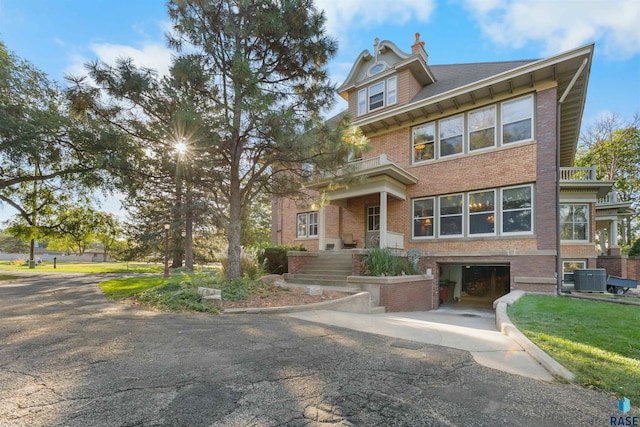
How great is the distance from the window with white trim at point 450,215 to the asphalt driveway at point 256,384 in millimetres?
8778

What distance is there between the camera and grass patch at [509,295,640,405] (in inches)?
128

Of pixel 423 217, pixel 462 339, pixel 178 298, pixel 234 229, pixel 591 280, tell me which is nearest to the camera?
pixel 462 339

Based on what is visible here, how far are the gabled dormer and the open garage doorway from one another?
8313mm

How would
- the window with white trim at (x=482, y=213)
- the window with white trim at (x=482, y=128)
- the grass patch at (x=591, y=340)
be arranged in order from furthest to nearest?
1. the window with white trim at (x=482, y=128)
2. the window with white trim at (x=482, y=213)
3. the grass patch at (x=591, y=340)

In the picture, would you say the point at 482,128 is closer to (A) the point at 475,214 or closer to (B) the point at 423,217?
(A) the point at 475,214

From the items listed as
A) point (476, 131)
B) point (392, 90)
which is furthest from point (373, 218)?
point (392, 90)

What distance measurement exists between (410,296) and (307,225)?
796cm

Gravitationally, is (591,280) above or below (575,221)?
below

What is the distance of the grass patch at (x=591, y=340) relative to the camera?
3242 millimetres

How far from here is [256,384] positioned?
10.1 ft

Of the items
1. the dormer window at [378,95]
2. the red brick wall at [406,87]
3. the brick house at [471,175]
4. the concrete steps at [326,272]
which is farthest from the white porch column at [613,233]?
the concrete steps at [326,272]

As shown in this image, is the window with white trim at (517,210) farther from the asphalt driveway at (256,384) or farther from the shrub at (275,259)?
the shrub at (275,259)

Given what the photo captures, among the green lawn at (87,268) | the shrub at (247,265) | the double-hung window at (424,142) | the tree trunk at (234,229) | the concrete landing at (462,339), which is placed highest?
the double-hung window at (424,142)

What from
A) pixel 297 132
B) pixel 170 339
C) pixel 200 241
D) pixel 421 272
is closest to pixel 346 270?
pixel 421 272
